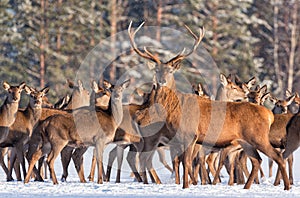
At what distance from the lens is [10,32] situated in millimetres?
41625

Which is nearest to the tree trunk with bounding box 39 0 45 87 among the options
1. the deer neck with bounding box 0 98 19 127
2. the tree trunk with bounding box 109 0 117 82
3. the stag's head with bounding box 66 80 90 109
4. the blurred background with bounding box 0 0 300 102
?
the blurred background with bounding box 0 0 300 102

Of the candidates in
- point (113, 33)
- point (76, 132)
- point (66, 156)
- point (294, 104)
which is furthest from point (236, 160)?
point (113, 33)

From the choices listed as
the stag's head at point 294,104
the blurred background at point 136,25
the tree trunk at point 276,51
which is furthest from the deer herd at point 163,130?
the tree trunk at point 276,51

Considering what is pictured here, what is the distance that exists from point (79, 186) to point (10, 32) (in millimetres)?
30160

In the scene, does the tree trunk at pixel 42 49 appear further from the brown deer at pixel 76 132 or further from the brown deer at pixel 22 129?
the brown deer at pixel 76 132

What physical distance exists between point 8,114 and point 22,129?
1.29 ft

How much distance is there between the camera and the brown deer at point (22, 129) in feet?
47.6

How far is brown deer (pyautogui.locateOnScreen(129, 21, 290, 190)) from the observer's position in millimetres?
12391

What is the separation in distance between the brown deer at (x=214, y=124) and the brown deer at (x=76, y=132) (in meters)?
1.74

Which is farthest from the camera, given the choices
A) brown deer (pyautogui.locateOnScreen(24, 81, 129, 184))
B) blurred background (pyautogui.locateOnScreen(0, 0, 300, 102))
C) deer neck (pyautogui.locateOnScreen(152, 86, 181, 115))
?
blurred background (pyautogui.locateOnScreen(0, 0, 300, 102))

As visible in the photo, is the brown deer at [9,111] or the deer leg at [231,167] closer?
the deer leg at [231,167]

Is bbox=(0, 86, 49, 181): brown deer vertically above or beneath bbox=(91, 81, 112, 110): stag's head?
beneath

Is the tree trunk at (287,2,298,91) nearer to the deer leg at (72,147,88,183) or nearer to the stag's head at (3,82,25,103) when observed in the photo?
the deer leg at (72,147,88,183)

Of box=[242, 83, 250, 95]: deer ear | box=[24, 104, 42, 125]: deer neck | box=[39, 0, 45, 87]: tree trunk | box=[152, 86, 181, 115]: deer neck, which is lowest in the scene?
box=[24, 104, 42, 125]: deer neck
